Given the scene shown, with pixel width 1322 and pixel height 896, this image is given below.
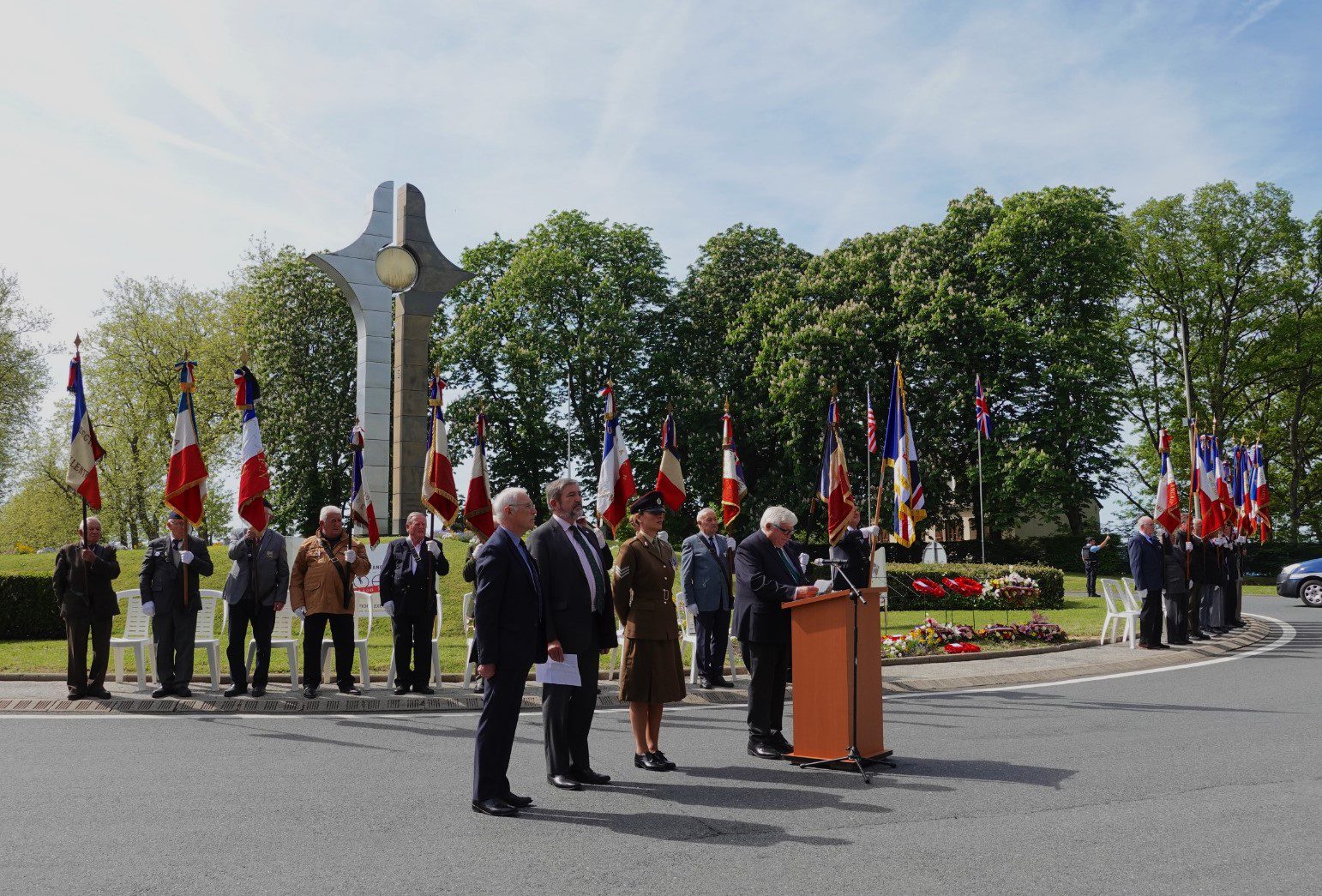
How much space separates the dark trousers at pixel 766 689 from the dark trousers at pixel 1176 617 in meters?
11.3

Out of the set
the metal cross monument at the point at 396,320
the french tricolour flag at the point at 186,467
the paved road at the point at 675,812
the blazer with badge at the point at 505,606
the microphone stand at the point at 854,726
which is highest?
the metal cross monument at the point at 396,320

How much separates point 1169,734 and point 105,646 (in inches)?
410

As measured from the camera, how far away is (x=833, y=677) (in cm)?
784

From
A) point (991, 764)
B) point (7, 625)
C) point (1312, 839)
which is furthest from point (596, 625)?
point (7, 625)

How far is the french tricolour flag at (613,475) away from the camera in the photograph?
1480 centimetres

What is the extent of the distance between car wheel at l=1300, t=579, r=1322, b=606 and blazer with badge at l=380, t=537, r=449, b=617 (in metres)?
26.6

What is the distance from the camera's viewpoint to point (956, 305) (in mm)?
38000

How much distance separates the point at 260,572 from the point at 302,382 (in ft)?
104

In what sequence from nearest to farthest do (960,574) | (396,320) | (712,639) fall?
1. (712,639)
2. (960,574)
3. (396,320)

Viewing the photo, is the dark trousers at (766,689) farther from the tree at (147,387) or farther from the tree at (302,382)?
the tree at (147,387)

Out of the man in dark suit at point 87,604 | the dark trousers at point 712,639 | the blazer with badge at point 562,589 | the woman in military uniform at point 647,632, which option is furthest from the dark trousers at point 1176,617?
the man in dark suit at point 87,604

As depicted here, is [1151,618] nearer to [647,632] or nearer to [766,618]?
[766,618]

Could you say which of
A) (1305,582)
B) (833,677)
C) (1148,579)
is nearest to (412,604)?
(833,677)

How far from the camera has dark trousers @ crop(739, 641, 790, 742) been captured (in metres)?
8.51
